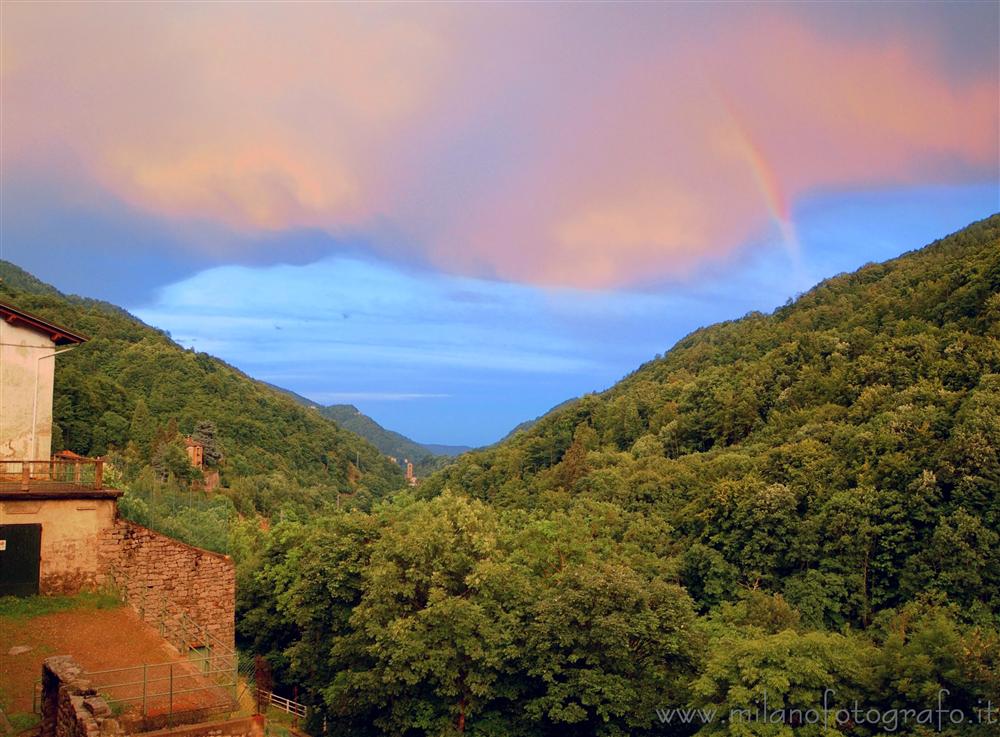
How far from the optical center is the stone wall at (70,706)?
10.6 m

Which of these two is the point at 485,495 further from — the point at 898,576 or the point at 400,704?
the point at 400,704

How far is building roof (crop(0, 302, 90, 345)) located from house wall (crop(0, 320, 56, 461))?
13 centimetres

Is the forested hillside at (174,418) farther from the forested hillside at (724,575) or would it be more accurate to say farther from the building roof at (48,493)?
the building roof at (48,493)

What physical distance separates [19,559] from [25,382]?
582 centimetres

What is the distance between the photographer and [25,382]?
21.4m

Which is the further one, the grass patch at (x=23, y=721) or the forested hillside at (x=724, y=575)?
the forested hillside at (x=724, y=575)

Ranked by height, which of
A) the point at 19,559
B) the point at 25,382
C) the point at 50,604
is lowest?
the point at 50,604

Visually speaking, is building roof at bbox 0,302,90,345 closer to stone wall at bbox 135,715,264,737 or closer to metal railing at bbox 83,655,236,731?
metal railing at bbox 83,655,236,731

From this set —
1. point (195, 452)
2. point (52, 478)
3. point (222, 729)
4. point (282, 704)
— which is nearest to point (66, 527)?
point (52, 478)

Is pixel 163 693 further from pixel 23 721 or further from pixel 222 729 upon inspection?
pixel 23 721

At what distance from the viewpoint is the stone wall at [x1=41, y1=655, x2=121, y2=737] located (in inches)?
418

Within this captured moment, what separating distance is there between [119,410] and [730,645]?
240ft

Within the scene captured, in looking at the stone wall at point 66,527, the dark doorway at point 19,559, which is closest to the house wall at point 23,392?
the stone wall at point 66,527

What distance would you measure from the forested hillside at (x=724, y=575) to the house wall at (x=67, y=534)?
350 inches
